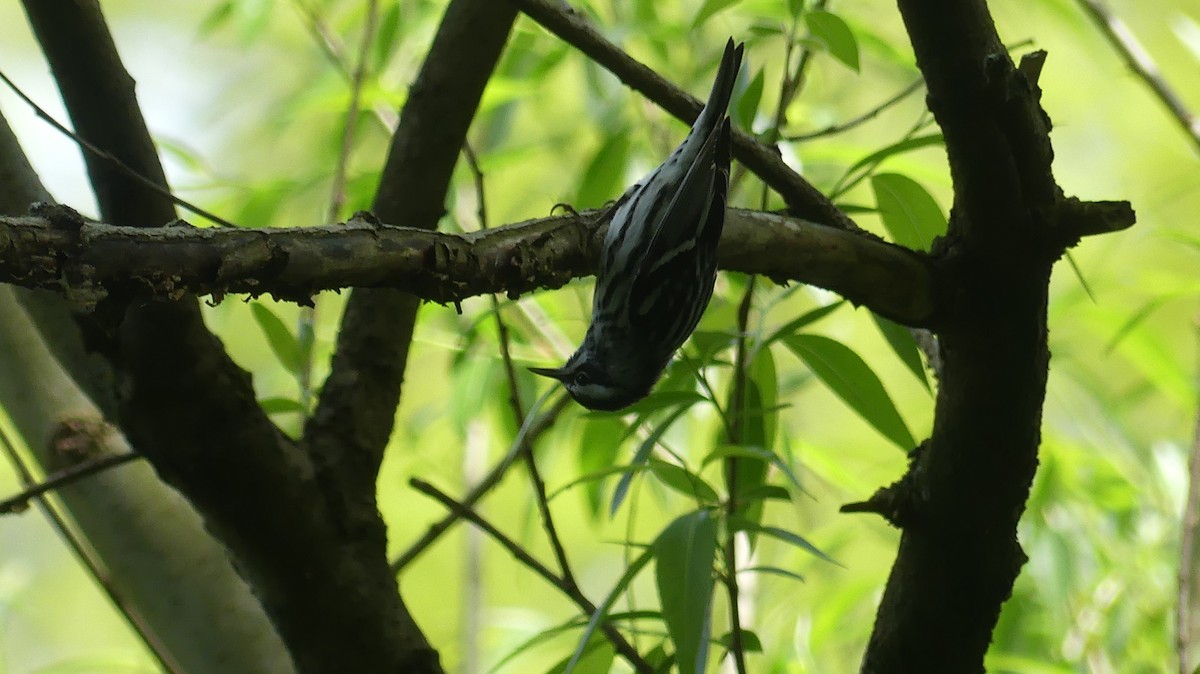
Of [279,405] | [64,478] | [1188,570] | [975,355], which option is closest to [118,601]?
[64,478]

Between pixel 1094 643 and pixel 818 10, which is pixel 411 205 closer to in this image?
pixel 818 10

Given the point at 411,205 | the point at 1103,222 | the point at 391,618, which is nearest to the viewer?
the point at 1103,222

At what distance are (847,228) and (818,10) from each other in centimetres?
26

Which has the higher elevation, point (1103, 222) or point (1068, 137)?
point (1068, 137)

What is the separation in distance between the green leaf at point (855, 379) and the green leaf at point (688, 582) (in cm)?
21

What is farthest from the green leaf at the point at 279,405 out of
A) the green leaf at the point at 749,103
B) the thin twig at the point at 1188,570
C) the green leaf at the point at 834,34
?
the thin twig at the point at 1188,570

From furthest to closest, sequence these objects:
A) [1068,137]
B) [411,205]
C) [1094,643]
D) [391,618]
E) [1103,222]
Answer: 1. [1068,137]
2. [1094,643]
3. [411,205]
4. [391,618]
5. [1103,222]

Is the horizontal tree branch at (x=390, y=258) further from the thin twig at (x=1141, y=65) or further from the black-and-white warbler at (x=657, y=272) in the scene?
the thin twig at (x=1141, y=65)

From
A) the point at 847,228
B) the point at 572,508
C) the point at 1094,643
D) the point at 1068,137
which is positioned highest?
the point at 1068,137

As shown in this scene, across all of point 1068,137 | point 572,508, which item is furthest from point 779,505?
point 1068,137

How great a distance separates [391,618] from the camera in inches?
41.8

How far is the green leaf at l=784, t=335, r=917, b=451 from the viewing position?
1082mm

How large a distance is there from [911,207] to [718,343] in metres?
0.26

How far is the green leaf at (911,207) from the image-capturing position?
1145 millimetres
